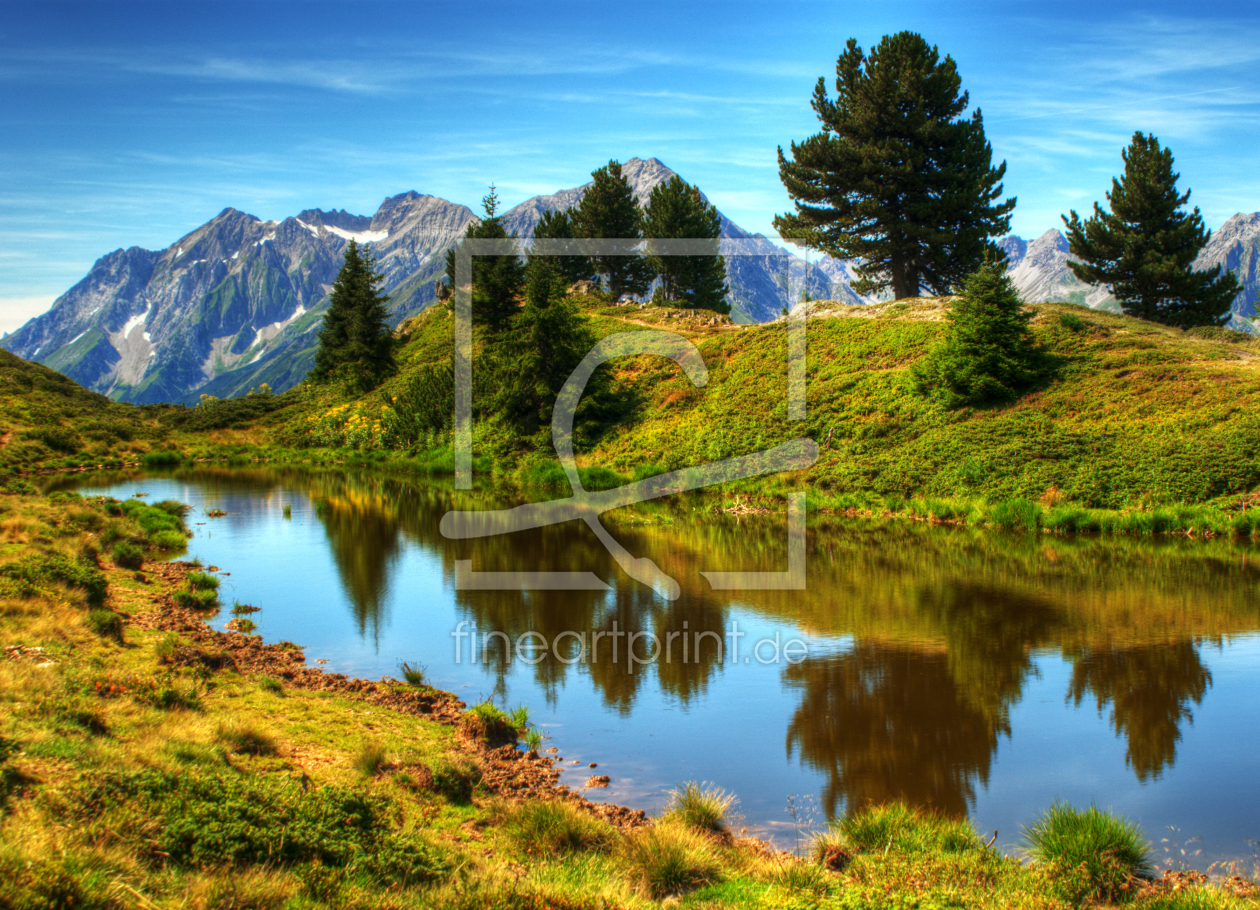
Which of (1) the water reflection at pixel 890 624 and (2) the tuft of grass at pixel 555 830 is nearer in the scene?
(2) the tuft of grass at pixel 555 830

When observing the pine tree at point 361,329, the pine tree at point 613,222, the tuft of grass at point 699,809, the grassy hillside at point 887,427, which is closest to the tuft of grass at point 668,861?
the tuft of grass at point 699,809

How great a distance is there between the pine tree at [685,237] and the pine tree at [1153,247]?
26652 millimetres

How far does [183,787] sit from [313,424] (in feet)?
199

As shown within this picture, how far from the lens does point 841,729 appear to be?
34.2ft

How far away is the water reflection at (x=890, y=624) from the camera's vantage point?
10148mm

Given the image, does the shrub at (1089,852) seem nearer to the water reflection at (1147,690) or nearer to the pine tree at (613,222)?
the water reflection at (1147,690)

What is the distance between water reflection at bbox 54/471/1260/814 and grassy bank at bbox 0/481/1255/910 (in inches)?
70.0

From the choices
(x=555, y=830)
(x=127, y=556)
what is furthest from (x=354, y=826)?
(x=127, y=556)

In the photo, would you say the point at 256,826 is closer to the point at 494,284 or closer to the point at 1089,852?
the point at 1089,852

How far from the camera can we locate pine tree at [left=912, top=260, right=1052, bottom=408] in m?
31.9

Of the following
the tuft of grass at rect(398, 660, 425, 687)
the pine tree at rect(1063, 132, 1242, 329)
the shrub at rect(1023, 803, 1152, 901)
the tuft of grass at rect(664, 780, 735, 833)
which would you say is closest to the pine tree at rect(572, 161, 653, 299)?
the pine tree at rect(1063, 132, 1242, 329)

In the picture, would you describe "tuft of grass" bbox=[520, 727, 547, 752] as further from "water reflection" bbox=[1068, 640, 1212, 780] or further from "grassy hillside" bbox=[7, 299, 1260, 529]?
"grassy hillside" bbox=[7, 299, 1260, 529]

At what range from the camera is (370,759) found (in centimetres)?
857

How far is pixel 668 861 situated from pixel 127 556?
56.0 feet
